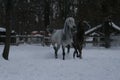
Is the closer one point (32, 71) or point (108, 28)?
point (32, 71)

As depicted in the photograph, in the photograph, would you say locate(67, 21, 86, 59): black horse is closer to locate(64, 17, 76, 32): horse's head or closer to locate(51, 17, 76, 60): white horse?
locate(51, 17, 76, 60): white horse

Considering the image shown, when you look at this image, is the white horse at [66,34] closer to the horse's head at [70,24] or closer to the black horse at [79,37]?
the horse's head at [70,24]

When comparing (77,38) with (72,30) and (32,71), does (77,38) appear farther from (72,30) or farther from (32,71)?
(32,71)

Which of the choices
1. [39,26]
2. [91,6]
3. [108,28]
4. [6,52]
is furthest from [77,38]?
[39,26]

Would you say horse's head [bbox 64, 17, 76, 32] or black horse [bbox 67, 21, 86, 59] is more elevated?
horse's head [bbox 64, 17, 76, 32]

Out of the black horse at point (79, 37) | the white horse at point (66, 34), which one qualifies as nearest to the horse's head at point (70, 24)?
the white horse at point (66, 34)

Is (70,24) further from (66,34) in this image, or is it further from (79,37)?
(79,37)

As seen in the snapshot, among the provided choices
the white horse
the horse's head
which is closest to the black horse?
the white horse

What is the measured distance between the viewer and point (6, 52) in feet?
57.7

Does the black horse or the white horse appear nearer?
the white horse

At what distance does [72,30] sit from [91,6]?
18711mm

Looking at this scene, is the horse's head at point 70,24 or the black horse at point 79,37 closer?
the horse's head at point 70,24

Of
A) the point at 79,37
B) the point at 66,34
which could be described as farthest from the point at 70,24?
the point at 79,37

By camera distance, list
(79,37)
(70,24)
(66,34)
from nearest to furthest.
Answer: (70,24) → (66,34) → (79,37)
